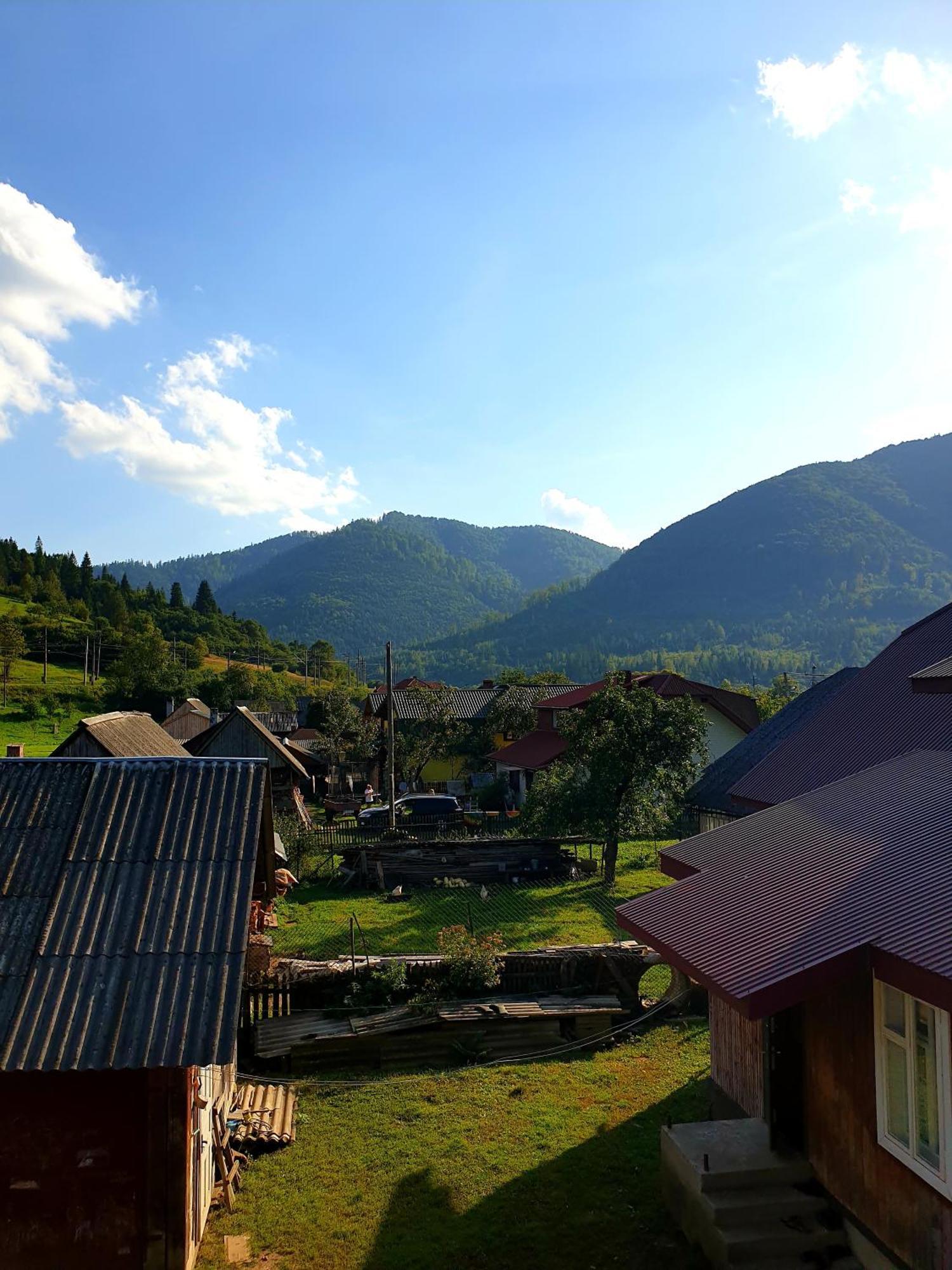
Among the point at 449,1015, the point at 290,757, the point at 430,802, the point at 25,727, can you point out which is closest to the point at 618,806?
the point at 449,1015

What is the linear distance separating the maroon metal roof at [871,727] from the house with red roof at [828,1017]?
2485 mm

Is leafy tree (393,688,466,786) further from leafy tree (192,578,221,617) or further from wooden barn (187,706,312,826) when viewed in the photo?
leafy tree (192,578,221,617)

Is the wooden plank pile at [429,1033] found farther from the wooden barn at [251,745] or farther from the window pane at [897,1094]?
the wooden barn at [251,745]

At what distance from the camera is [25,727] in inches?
2596

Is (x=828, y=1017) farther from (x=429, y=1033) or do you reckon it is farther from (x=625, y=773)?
(x=625, y=773)

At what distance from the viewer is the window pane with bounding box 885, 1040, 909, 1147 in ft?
21.4

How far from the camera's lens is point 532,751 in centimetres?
4641

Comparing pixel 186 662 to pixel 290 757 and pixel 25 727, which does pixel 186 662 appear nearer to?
pixel 25 727

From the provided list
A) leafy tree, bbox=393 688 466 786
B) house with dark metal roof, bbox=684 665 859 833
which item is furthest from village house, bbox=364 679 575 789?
house with dark metal roof, bbox=684 665 859 833

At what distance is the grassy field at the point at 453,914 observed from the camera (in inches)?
795

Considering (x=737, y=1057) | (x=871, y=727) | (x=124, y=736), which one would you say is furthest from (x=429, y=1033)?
(x=124, y=736)

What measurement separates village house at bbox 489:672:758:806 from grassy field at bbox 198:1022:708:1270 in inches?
1169

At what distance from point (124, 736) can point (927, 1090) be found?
2518 centimetres

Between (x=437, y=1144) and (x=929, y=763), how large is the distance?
8.16 meters
